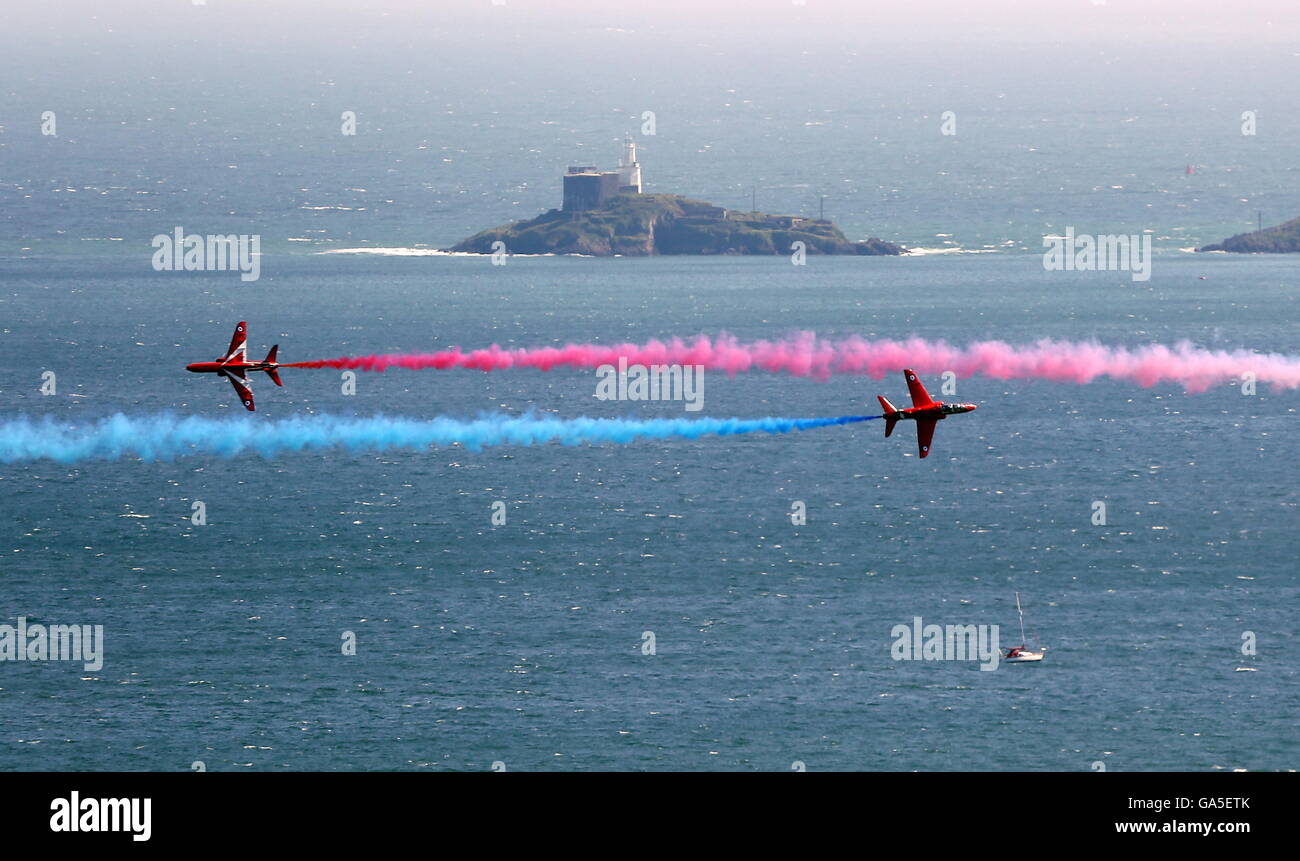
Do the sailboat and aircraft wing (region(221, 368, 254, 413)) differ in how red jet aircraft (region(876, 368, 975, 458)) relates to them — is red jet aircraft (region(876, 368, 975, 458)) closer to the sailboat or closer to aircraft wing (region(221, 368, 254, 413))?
aircraft wing (region(221, 368, 254, 413))

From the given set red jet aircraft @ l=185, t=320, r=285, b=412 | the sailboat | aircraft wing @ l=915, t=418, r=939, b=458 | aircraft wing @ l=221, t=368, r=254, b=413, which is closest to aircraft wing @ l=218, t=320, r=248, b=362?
red jet aircraft @ l=185, t=320, r=285, b=412

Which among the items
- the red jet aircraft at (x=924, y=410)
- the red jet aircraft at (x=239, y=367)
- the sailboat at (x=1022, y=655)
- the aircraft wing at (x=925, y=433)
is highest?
the red jet aircraft at (x=239, y=367)

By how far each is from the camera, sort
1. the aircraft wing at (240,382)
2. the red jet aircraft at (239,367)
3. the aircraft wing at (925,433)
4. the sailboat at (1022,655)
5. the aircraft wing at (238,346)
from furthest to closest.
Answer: the sailboat at (1022,655), the aircraft wing at (238,346), the aircraft wing at (240,382), the red jet aircraft at (239,367), the aircraft wing at (925,433)

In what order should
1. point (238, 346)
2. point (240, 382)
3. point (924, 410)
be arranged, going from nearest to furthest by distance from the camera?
1. point (924, 410)
2. point (240, 382)
3. point (238, 346)

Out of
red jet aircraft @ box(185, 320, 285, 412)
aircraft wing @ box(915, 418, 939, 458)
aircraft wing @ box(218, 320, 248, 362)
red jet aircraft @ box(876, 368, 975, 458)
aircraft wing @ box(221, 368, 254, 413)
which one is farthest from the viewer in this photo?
aircraft wing @ box(218, 320, 248, 362)

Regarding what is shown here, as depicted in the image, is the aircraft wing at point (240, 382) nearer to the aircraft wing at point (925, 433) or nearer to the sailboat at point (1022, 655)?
the aircraft wing at point (925, 433)

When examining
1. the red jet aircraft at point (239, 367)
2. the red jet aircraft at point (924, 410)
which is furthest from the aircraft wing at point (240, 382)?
the red jet aircraft at point (924, 410)

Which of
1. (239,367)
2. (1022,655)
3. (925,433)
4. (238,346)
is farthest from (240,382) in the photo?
(1022,655)

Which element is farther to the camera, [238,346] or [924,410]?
[238,346]

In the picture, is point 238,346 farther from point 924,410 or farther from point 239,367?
point 924,410

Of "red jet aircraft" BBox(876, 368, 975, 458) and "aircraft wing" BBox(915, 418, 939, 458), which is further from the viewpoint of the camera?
"aircraft wing" BBox(915, 418, 939, 458)
